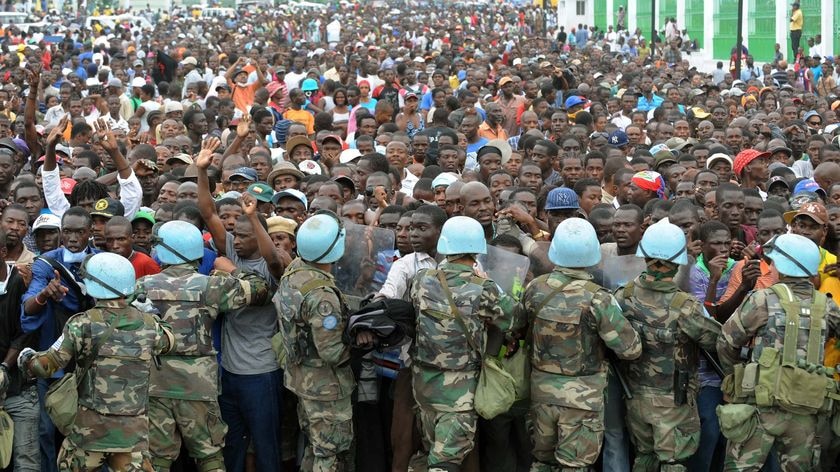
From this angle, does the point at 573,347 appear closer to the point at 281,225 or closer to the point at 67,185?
the point at 281,225

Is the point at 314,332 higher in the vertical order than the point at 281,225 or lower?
lower

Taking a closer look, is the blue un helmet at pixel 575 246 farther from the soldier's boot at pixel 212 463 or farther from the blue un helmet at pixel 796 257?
the soldier's boot at pixel 212 463

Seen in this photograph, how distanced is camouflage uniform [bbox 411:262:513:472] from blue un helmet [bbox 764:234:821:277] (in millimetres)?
1393

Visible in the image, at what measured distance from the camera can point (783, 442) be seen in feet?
19.8

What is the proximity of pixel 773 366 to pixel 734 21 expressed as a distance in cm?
3117

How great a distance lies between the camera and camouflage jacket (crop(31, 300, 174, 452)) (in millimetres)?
6008

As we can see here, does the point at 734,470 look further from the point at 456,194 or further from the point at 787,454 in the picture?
the point at 456,194

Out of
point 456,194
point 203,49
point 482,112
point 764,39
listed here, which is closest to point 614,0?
point 764,39

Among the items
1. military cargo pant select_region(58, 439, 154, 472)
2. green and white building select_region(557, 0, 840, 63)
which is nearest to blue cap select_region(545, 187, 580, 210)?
military cargo pant select_region(58, 439, 154, 472)

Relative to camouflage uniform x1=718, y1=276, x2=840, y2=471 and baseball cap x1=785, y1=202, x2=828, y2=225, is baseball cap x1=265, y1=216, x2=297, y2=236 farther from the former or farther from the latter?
baseball cap x1=785, y1=202, x2=828, y2=225

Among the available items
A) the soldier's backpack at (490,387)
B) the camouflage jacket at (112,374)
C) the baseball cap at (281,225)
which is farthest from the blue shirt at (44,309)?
the soldier's backpack at (490,387)

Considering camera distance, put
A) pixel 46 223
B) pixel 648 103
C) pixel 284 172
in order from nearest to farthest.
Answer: pixel 46 223 → pixel 284 172 → pixel 648 103

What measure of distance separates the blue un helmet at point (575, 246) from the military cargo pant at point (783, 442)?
116 cm

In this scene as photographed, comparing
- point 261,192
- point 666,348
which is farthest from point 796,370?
point 261,192
